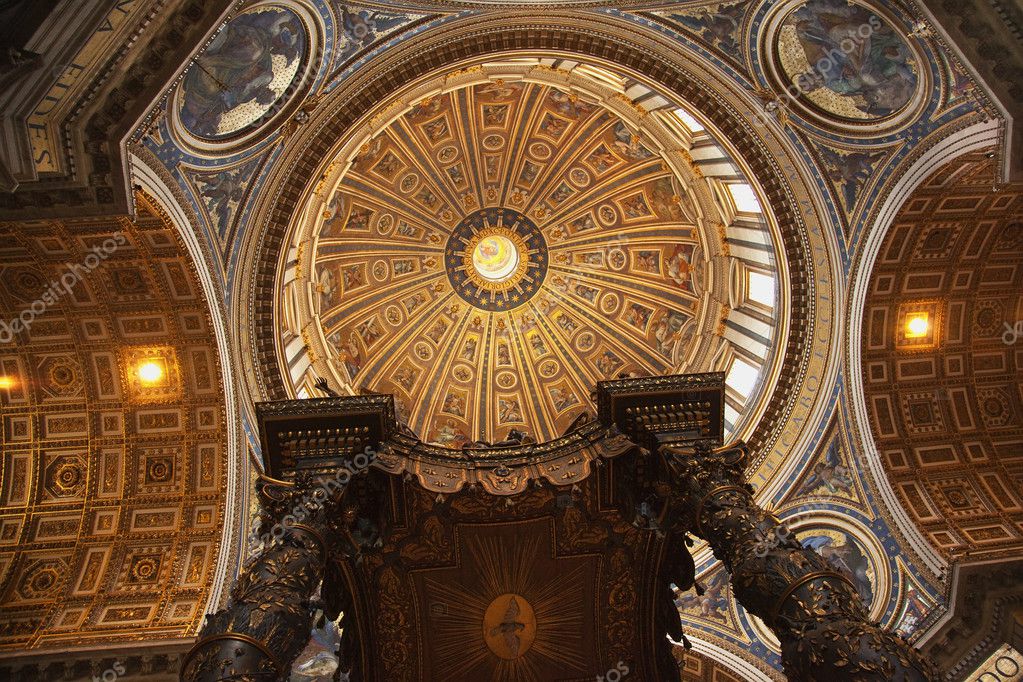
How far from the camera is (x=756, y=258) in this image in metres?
17.0

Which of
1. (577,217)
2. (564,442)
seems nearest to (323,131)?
(564,442)

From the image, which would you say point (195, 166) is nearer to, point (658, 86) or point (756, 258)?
point (658, 86)

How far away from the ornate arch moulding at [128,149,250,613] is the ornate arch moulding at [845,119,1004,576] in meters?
11.3

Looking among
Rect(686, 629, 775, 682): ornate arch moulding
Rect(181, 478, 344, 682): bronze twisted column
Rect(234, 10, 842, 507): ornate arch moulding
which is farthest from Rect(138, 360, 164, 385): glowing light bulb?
Rect(686, 629, 775, 682): ornate arch moulding

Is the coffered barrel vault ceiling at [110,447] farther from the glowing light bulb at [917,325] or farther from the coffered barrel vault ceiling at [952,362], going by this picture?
the glowing light bulb at [917,325]

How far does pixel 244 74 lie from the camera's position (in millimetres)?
11750

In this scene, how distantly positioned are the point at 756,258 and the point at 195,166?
11600 millimetres

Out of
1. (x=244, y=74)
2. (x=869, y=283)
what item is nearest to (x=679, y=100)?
(x=869, y=283)

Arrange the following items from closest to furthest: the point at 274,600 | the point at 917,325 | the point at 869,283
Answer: the point at 274,600 < the point at 869,283 < the point at 917,325

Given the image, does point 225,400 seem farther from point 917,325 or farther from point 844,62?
point 917,325

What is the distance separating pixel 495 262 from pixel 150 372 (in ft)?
46.5

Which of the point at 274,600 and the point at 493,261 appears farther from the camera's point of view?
the point at 493,261

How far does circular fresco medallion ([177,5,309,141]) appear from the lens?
36.9 ft

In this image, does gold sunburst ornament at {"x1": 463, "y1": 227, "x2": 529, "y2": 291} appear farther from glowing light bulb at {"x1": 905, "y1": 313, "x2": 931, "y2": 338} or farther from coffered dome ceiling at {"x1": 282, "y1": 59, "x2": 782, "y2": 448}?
glowing light bulb at {"x1": 905, "y1": 313, "x2": 931, "y2": 338}
